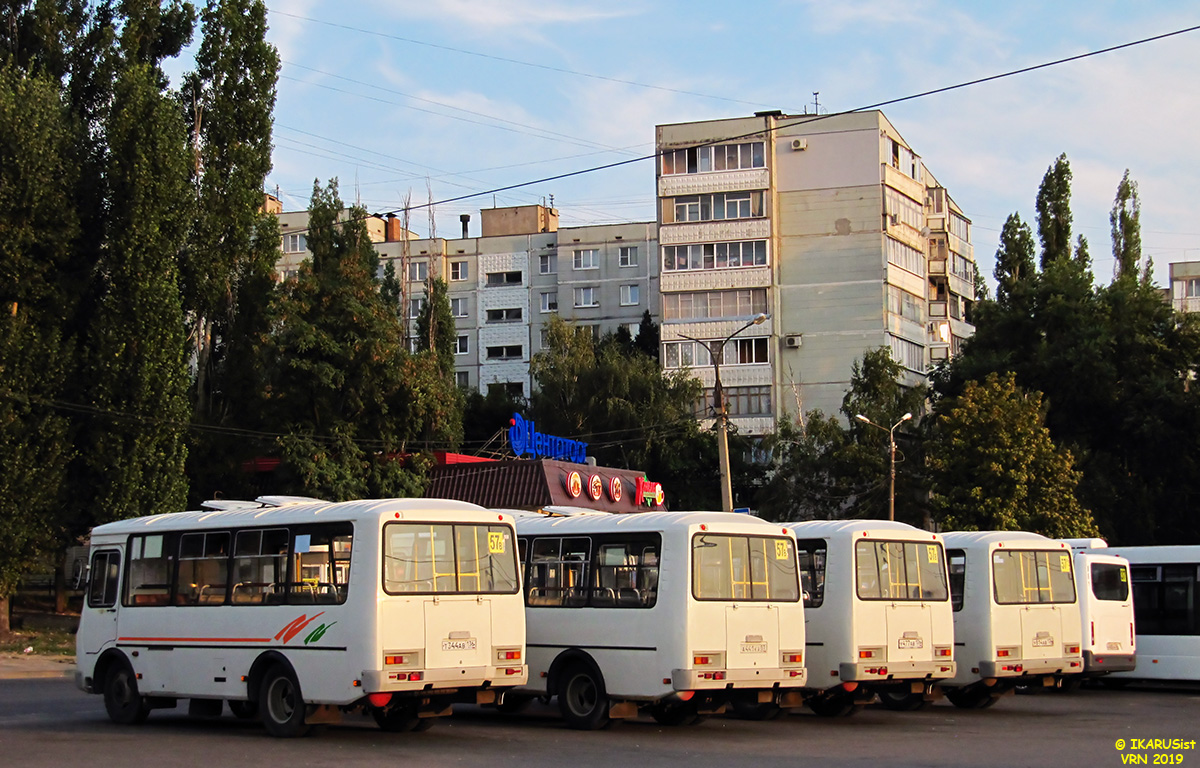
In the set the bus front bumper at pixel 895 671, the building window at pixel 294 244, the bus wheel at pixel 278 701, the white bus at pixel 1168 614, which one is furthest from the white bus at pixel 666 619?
the building window at pixel 294 244

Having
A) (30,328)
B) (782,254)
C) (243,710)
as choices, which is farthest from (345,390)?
(782,254)

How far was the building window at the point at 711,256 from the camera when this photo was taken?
214ft

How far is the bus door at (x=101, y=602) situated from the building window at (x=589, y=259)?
6225cm

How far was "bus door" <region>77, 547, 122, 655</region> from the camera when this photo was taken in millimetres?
17734

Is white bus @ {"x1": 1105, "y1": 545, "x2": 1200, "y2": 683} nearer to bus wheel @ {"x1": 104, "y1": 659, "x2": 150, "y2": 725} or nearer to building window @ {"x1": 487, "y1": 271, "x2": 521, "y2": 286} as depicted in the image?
bus wheel @ {"x1": 104, "y1": 659, "x2": 150, "y2": 725}

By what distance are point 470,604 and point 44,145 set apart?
24892mm

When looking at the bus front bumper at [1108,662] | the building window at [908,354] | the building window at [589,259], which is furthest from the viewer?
the building window at [589,259]

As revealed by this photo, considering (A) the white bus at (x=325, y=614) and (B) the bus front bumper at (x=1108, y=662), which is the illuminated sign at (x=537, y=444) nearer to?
(B) the bus front bumper at (x=1108, y=662)

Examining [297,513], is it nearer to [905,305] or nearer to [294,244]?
[905,305]

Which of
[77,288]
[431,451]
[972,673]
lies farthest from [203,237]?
[972,673]

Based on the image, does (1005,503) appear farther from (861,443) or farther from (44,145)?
(44,145)

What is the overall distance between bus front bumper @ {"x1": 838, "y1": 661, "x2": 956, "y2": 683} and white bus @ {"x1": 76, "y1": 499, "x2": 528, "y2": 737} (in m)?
4.50

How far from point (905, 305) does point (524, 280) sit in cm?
2426

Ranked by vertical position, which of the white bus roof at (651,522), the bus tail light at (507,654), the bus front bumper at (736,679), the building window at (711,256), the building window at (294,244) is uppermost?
the building window at (294,244)
